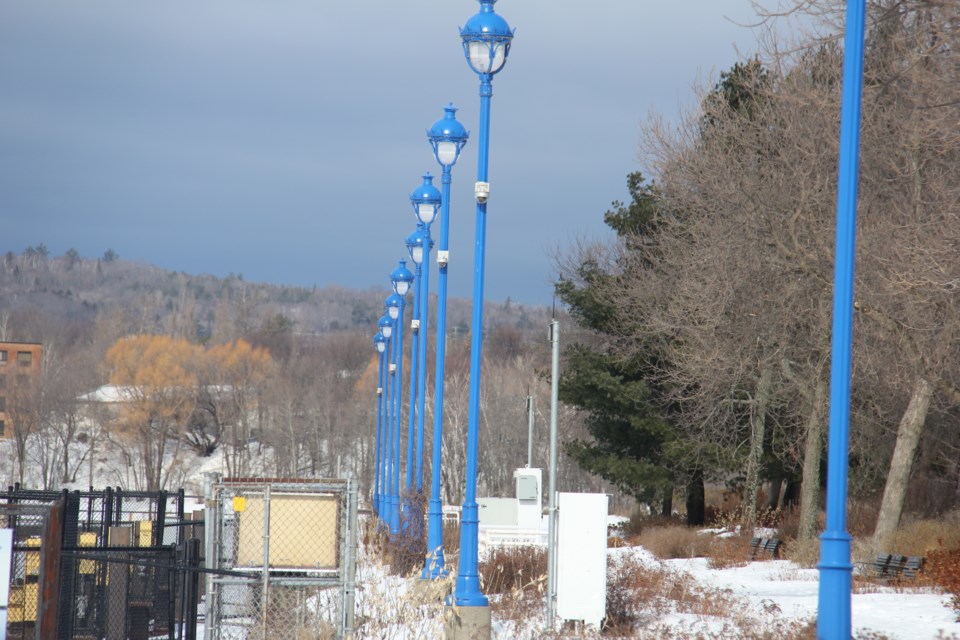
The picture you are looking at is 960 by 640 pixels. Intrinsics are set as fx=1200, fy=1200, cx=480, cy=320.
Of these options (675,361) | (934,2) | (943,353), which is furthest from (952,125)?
(675,361)

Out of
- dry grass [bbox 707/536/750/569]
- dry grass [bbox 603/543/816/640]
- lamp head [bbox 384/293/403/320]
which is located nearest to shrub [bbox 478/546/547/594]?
dry grass [bbox 603/543/816/640]

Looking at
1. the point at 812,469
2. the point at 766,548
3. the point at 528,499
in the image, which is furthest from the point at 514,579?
the point at 528,499

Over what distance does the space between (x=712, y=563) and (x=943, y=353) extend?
8.94 metres

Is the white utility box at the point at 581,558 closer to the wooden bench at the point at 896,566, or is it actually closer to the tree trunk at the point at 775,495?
the wooden bench at the point at 896,566

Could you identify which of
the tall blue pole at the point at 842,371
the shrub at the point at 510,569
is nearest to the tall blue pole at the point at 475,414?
the shrub at the point at 510,569

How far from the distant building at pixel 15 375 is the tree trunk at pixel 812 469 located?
85.3m

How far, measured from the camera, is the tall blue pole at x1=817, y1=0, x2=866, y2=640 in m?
8.62

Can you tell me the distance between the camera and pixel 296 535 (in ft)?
43.1

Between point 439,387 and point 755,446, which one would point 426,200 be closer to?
point 439,387

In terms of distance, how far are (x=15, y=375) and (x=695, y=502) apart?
276 ft

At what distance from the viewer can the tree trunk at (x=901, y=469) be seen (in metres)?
23.5

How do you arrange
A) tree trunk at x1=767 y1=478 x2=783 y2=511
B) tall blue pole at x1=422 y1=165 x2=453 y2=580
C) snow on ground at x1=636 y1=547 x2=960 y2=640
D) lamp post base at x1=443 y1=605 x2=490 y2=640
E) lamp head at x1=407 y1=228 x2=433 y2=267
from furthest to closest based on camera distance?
tree trunk at x1=767 y1=478 x2=783 y2=511 → lamp head at x1=407 y1=228 x2=433 y2=267 → tall blue pole at x1=422 y1=165 x2=453 y2=580 → snow on ground at x1=636 y1=547 x2=960 y2=640 → lamp post base at x1=443 y1=605 x2=490 y2=640

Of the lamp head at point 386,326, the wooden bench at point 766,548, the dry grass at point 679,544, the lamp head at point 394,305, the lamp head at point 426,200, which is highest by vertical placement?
the lamp head at point 426,200

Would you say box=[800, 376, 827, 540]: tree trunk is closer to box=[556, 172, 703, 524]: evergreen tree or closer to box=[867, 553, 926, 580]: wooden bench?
box=[867, 553, 926, 580]: wooden bench
